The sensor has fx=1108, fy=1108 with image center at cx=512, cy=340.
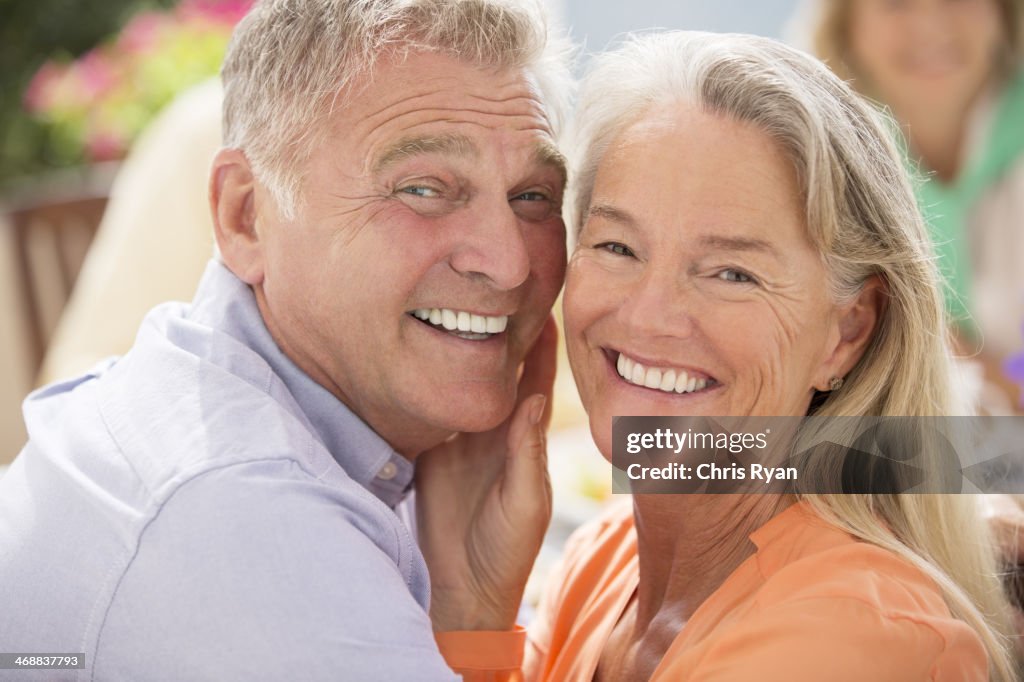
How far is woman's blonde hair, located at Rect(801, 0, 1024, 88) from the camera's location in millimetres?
3350

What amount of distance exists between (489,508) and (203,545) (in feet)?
2.06

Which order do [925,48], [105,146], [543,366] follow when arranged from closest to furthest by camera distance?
[543,366] → [925,48] → [105,146]

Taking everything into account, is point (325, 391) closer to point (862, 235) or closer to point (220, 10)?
point (862, 235)

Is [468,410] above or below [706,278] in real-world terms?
below

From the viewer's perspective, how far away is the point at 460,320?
1.52 m

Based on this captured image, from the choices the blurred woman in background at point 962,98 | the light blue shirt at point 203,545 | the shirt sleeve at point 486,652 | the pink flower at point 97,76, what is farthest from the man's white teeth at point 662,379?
the pink flower at point 97,76

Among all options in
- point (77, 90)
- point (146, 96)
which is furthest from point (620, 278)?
point (77, 90)

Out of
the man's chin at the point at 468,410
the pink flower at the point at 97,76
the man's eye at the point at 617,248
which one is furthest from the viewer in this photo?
the pink flower at the point at 97,76

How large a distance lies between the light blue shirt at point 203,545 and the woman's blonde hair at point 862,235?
1.70 ft

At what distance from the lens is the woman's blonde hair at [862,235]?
128cm

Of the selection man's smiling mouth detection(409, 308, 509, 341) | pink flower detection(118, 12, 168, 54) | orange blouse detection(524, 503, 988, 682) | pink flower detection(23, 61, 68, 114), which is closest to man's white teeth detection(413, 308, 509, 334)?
man's smiling mouth detection(409, 308, 509, 341)

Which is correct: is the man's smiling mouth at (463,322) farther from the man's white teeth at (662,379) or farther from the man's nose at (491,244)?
the man's white teeth at (662,379)

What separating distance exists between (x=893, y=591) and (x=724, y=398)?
297 mm

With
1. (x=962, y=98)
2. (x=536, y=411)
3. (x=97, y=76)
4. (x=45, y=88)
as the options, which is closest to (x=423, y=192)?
(x=536, y=411)
